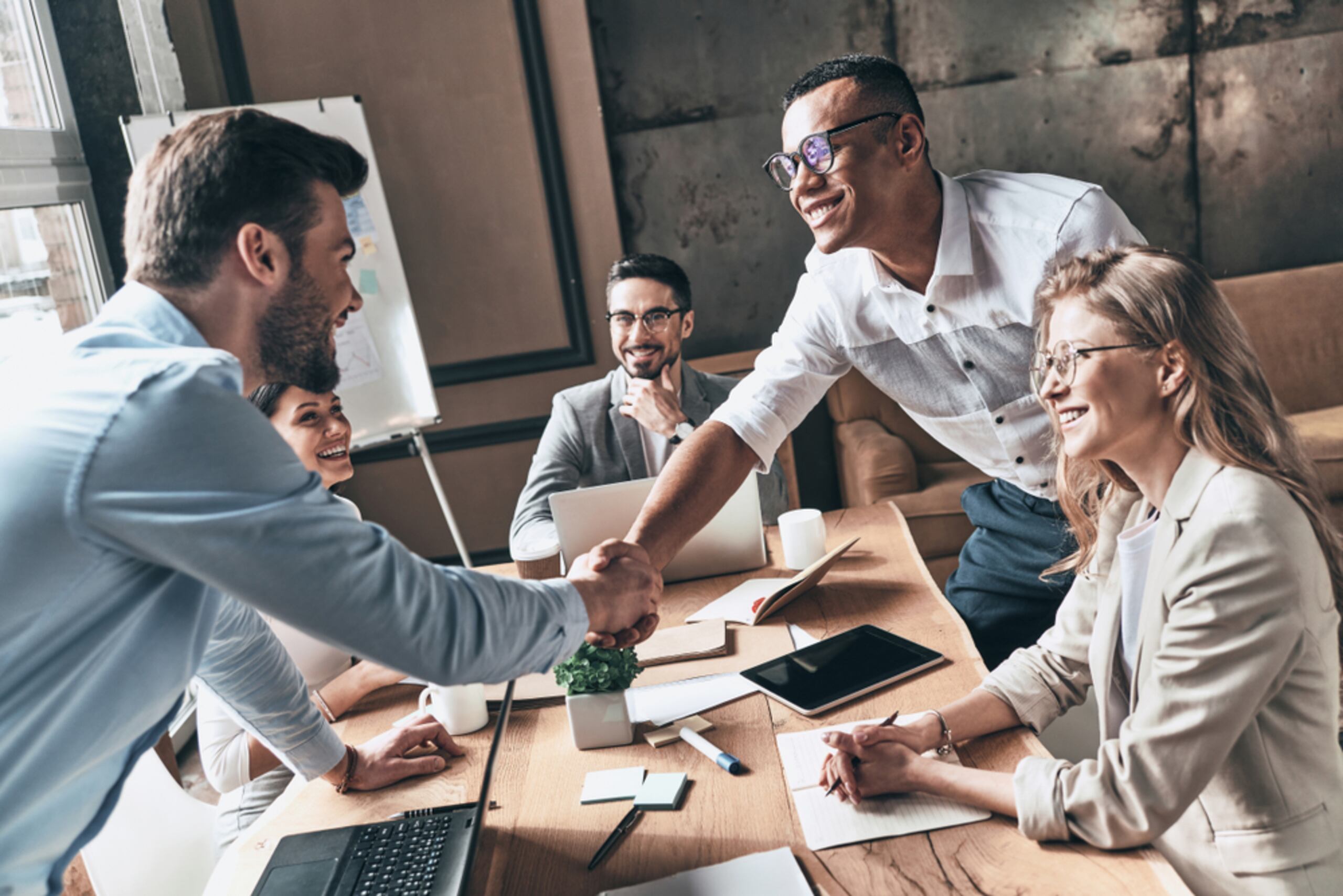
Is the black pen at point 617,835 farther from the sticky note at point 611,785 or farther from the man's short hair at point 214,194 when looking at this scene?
the man's short hair at point 214,194

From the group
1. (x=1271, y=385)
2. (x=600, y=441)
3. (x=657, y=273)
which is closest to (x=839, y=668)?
(x=600, y=441)

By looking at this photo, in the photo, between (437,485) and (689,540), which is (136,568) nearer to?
(689,540)

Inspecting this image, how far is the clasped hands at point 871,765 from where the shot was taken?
3.66 ft

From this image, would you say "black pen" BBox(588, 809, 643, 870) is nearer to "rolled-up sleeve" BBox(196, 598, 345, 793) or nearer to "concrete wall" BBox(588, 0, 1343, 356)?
"rolled-up sleeve" BBox(196, 598, 345, 793)

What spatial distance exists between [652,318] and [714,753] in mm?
1660

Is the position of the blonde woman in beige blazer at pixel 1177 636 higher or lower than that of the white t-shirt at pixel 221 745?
higher

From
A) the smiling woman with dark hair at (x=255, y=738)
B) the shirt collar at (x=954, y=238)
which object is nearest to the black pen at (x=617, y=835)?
the smiling woman with dark hair at (x=255, y=738)

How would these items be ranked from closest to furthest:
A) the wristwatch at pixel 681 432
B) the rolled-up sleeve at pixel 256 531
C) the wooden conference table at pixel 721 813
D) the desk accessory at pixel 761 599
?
the rolled-up sleeve at pixel 256 531
the wooden conference table at pixel 721 813
the desk accessory at pixel 761 599
the wristwatch at pixel 681 432

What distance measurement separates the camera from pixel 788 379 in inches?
77.2

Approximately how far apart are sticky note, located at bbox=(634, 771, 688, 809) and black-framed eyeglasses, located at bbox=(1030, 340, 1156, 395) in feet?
2.32

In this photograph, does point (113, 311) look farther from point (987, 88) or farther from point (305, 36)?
point (987, 88)

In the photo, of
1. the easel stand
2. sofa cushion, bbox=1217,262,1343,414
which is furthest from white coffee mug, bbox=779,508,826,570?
sofa cushion, bbox=1217,262,1343,414

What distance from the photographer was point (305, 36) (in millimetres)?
3637

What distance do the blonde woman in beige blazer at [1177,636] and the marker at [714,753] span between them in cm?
13
